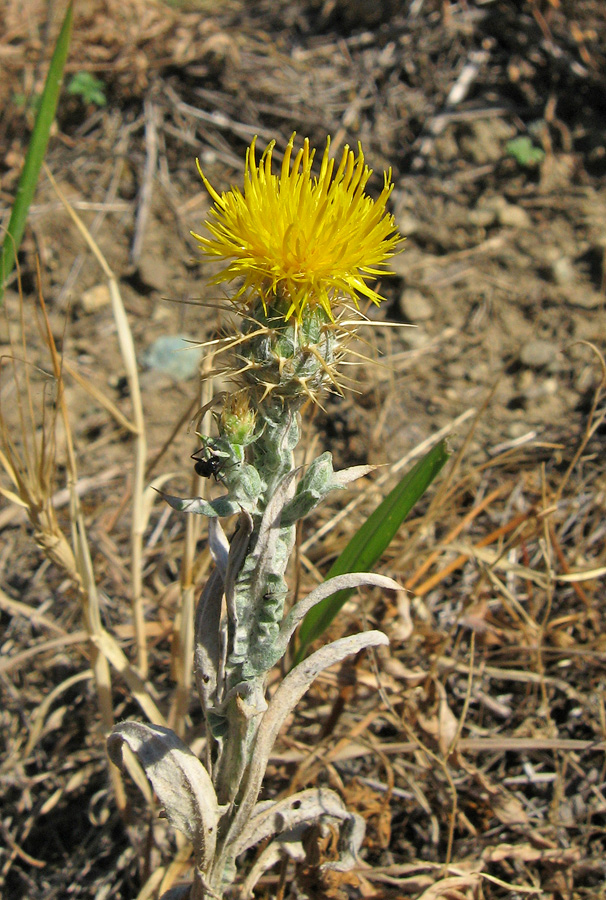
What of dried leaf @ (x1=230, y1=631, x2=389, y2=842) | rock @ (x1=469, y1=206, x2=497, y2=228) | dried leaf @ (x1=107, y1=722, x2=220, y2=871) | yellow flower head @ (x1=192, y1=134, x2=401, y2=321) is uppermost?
yellow flower head @ (x1=192, y1=134, x2=401, y2=321)

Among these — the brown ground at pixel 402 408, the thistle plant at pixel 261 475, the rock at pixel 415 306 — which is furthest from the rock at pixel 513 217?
the thistle plant at pixel 261 475

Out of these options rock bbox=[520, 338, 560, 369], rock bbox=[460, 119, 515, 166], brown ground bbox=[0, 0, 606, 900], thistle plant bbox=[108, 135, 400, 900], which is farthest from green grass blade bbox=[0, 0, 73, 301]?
rock bbox=[460, 119, 515, 166]

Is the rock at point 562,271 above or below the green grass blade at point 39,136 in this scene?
below

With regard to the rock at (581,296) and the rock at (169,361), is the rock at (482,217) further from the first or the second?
the rock at (169,361)

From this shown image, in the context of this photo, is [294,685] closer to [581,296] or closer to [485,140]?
[581,296]

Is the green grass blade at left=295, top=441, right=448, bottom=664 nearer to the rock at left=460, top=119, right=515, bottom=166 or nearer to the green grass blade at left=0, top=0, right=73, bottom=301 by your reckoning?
the green grass blade at left=0, top=0, right=73, bottom=301

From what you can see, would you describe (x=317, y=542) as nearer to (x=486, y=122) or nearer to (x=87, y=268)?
(x=87, y=268)

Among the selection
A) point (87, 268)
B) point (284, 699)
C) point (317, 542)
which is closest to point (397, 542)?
point (317, 542)
